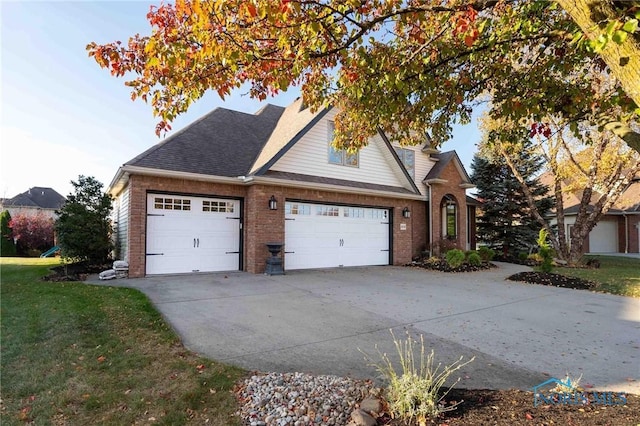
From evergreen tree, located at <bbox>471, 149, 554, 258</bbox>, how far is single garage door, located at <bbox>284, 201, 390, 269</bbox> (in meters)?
8.51

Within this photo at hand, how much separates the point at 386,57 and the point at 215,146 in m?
9.10

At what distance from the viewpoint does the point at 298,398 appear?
3016 millimetres

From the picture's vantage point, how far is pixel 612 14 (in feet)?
7.34

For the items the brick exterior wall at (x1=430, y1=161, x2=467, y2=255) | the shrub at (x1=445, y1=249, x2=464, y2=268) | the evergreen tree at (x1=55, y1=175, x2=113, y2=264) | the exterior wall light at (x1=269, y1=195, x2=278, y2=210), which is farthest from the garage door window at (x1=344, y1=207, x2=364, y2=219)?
the evergreen tree at (x1=55, y1=175, x2=113, y2=264)

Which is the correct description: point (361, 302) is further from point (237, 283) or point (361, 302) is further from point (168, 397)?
point (168, 397)

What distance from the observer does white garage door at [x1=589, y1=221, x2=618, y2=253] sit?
1046 inches

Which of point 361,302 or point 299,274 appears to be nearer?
point 361,302

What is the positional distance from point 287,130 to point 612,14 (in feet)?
37.9

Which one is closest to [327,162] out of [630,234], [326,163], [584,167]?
[326,163]

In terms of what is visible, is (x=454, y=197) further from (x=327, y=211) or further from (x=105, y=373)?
(x=105, y=373)

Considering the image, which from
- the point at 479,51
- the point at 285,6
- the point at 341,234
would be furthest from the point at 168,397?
the point at 341,234

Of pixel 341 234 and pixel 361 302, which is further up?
pixel 341 234

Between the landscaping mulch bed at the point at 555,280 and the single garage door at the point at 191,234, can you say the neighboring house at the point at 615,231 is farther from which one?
the single garage door at the point at 191,234

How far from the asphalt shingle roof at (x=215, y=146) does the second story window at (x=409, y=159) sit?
20.6ft
